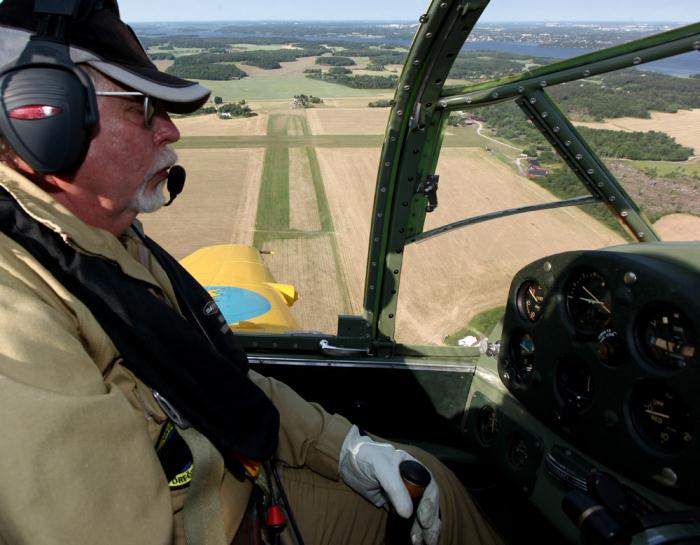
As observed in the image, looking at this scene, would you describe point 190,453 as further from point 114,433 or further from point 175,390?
point 114,433

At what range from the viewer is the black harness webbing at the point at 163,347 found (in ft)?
3.20

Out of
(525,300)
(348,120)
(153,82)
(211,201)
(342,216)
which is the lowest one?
(211,201)

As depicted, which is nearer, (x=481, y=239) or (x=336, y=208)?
(x=481, y=239)

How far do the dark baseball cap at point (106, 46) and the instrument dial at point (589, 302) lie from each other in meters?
1.18

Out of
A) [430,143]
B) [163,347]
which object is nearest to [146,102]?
[163,347]

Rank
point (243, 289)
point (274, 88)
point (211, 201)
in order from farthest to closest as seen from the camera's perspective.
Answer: point (211, 201), point (274, 88), point (243, 289)

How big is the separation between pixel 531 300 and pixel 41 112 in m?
1.49

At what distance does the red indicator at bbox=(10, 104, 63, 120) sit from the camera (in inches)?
37.4

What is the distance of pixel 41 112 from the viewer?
0.96 meters

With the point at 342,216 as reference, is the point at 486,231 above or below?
above

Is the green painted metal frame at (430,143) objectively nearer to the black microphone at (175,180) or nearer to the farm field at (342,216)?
the farm field at (342,216)

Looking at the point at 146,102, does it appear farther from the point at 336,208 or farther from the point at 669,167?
the point at 336,208

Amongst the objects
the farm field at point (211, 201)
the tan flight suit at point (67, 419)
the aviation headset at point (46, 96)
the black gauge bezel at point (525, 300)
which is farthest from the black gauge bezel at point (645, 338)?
the farm field at point (211, 201)

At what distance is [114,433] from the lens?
839 mm
